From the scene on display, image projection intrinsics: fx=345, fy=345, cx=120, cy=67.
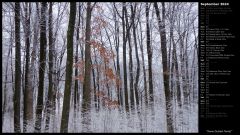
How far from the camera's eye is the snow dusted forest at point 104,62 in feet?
45.4

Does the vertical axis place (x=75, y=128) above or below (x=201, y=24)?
below

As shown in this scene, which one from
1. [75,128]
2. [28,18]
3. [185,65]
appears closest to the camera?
[75,128]

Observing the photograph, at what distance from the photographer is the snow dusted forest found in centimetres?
1383

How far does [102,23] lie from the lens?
21.0 meters

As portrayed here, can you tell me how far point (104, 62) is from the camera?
20828mm

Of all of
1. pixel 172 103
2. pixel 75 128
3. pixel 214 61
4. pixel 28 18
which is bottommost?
pixel 75 128

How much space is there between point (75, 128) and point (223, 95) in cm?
618

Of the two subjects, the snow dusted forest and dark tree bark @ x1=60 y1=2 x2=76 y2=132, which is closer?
dark tree bark @ x1=60 y1=2 x2=76 y2=132

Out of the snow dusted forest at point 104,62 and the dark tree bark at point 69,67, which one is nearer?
the dark tree bark at point 69,67

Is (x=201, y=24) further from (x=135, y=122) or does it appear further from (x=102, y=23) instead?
(x=102, y=23)

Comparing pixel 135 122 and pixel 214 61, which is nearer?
pixel 214 61

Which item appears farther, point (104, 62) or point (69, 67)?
point (104, 62)

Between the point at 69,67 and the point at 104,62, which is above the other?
the point at 104,62

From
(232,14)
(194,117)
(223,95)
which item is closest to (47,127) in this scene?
(194,117)
